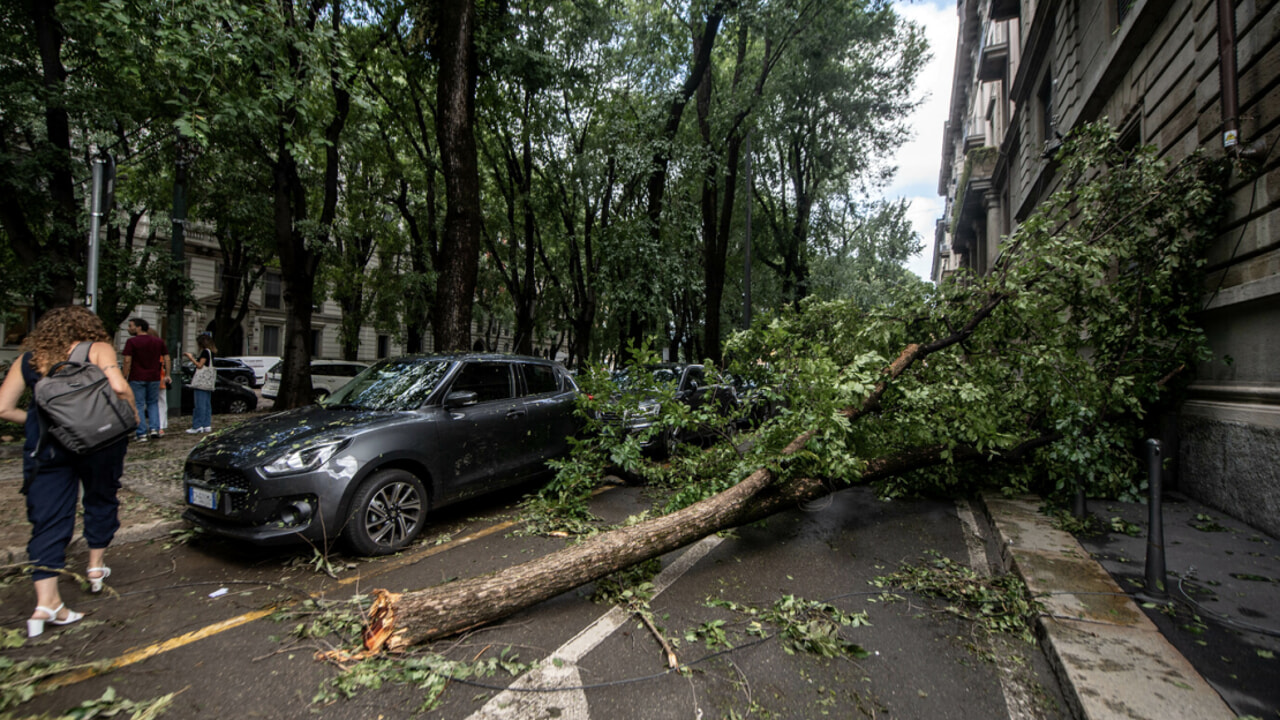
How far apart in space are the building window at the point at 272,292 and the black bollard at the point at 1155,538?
41.1 metres

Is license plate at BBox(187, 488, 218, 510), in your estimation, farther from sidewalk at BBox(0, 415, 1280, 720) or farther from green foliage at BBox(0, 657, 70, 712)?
green foliage at BBox(0, 657, 70, 712)

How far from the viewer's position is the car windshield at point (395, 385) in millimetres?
5176

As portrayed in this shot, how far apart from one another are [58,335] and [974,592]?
6.00 m

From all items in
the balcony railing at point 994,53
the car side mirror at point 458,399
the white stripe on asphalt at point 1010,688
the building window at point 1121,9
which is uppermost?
the balcony railing at point 994,53

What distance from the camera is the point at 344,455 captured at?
14.0 feet

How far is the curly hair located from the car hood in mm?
1113

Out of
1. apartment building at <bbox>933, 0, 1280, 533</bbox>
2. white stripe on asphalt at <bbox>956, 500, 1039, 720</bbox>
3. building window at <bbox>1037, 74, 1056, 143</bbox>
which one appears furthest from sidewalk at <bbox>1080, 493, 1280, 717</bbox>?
building window at <bbox>1037, 74, 1056, 143</bbox>

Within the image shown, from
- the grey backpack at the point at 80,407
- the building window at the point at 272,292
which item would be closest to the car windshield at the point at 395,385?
the grey backpack at the point at 80,407

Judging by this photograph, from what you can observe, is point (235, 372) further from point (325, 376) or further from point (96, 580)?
point (96, 580)

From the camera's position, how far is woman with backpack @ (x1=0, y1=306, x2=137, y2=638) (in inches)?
125

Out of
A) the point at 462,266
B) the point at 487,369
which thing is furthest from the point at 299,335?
the point at 487,369

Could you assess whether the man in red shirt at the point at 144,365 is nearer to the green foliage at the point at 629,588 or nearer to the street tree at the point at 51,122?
the street tree at the point at 51,122

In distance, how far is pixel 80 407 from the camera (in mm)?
3309

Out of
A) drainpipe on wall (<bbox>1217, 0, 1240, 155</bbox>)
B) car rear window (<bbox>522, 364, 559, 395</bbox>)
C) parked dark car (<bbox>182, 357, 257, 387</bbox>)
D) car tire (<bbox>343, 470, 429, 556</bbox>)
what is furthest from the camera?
parked dark car (<bbox>182, 357, 257, 387</bbox>)
